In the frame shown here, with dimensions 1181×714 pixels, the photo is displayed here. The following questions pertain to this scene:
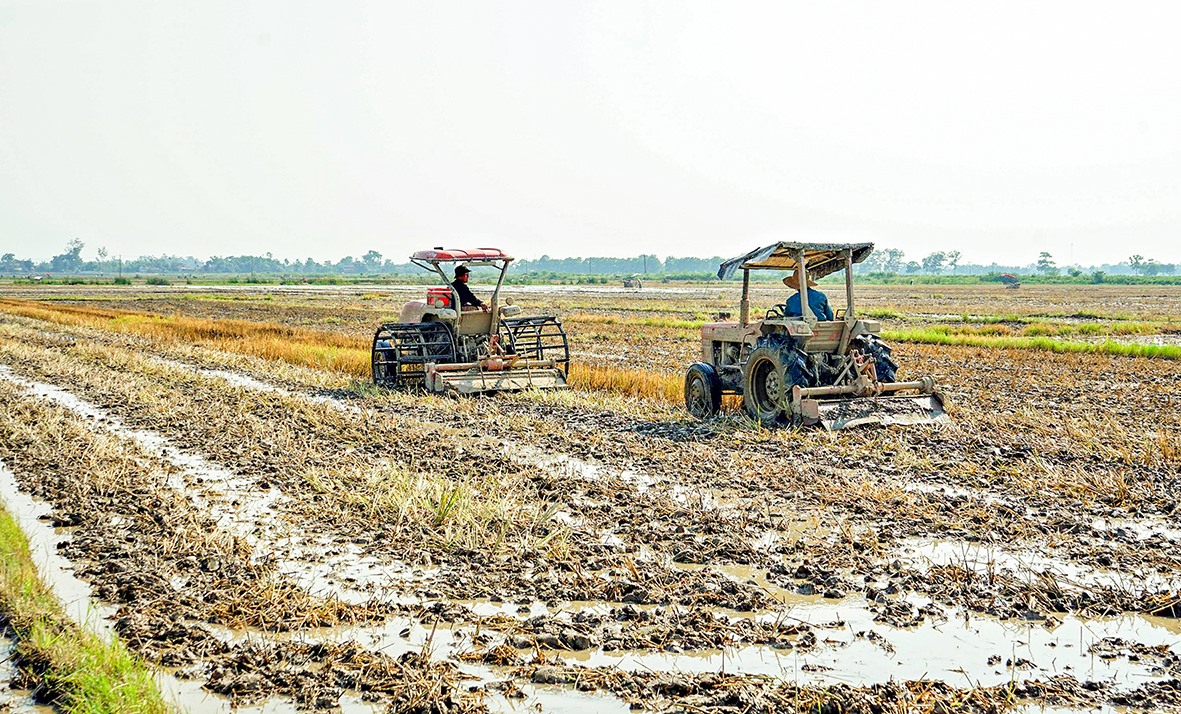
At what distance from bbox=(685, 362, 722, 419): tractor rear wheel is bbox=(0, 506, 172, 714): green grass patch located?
7.53m

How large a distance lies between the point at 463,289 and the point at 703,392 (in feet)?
14.4

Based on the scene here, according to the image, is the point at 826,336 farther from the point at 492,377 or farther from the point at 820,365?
the point at 492,377

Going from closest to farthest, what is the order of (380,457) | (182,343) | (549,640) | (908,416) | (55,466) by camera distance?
(549,640) → (55,466) → (380,457) → (908,416) → (182,343)

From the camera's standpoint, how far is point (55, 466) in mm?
8789

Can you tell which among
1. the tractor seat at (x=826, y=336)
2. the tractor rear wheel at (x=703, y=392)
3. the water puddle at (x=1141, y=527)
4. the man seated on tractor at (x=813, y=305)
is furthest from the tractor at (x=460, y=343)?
the water puddle at (x=1141, y=527)

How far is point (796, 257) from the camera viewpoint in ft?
35.7

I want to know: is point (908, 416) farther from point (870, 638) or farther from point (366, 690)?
point (366, 690)

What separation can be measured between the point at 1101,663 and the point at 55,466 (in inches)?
312

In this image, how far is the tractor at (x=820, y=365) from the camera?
10.5m

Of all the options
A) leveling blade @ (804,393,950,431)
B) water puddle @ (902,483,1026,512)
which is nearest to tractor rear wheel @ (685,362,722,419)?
leveling blade @ (804,393,950,431)

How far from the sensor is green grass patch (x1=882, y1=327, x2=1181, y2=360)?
2088 centimetres

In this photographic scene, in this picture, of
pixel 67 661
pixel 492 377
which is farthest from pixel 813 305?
pixel 67 661

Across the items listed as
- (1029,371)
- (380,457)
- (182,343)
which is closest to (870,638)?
(380,457)

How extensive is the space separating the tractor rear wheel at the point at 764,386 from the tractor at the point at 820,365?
0.01 m
